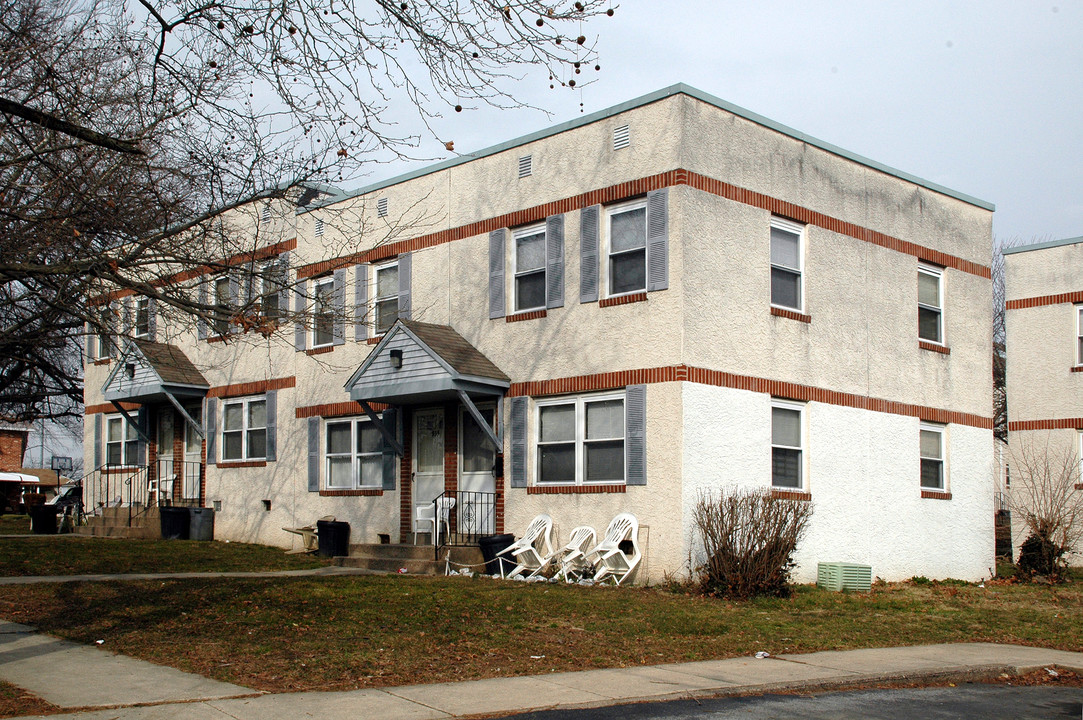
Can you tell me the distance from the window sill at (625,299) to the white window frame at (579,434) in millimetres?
1350

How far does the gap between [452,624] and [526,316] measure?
7349 mm

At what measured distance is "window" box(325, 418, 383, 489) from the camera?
2072cm

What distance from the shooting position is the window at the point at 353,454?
2072cm

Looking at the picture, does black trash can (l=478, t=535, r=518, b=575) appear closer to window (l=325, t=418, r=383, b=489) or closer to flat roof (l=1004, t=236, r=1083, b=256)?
window (l=325, t=418, r=383, b=489)

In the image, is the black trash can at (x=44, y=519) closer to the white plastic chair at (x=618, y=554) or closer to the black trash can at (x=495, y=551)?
the black trash can at (x=495, y=551)

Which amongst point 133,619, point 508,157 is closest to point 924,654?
point 133,619

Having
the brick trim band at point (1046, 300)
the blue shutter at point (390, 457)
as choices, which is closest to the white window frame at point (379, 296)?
the blue shutter at point (390, 457)

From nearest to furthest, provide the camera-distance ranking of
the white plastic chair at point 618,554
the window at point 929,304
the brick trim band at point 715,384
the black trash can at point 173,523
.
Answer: the white plastic chair at point 618,554
the brick trim band at point 715,384
the window at point 929,304
the black trash can at point 173,523

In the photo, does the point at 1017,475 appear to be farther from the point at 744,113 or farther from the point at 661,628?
the point at 661,628

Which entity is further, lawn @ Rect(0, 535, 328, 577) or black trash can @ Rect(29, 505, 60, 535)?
black trash can @ Rect(29, 505, 60, 535)

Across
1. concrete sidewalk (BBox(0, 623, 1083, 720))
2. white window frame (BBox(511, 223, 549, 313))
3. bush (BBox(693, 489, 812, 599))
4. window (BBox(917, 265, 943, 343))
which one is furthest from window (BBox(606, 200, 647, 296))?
concrete sidewalk (BBox(0, 623, 1083, 720))

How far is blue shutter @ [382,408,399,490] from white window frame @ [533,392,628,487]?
332 centimetres

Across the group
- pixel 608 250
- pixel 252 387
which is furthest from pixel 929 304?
pixel 252 387

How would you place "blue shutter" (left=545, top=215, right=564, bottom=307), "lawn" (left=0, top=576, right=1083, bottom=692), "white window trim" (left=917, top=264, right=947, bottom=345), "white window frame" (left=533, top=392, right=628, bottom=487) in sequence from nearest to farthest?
1. "lawn" (left=0, top=576, right=1083, bottom=692)
2. "white window frame" (left=533, top=392, right=628, bottom=487)
3. "blue shutter" (left=545, top=215, right=564, bottom=307)
4. "white window trim" (left=917, top=264, right=947, bottom=345)
